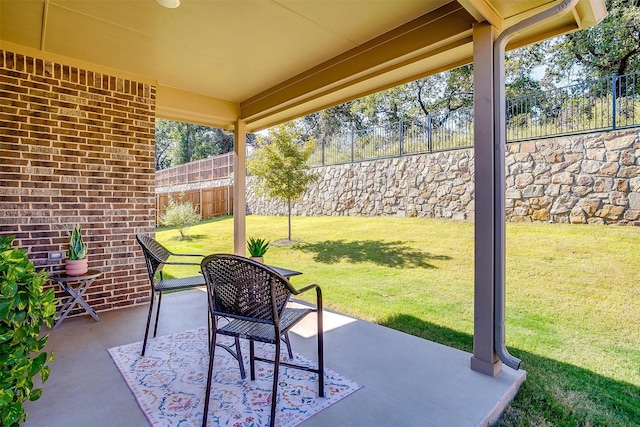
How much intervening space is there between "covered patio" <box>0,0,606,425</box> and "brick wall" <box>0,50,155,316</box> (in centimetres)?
1

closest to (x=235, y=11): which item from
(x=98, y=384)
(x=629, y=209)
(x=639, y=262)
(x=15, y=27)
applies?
(x=15, y=27)

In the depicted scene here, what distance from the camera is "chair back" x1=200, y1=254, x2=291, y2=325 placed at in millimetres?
1842

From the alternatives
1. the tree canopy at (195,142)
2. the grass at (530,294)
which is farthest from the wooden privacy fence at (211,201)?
the tree canopy at (195,142)

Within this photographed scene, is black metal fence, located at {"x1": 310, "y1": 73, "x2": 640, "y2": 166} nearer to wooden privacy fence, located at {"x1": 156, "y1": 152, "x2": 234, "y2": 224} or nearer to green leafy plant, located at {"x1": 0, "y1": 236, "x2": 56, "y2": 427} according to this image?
wooden privacy fence, located at {"x1": 156, "y1": 152, "x2": 234, "y2": 224}

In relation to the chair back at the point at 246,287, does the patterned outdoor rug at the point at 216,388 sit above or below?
A: below

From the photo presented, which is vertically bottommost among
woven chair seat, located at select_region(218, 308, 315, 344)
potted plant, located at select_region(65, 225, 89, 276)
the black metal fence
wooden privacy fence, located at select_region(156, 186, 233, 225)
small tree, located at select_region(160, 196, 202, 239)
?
woven chair seat, located at select_region(218, 308, 315, 344)

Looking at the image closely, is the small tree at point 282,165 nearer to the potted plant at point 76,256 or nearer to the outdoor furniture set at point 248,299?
the potted plant at point 76,256

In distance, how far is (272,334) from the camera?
193cm

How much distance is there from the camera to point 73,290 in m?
3.47

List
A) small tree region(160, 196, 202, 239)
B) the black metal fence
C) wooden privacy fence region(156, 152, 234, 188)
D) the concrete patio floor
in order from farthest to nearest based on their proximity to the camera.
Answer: wooden privacy fence region(156, 152, 234, 188)
small tree region(160, 196, 202, 239)
the black metal fence
the concrete patio floor

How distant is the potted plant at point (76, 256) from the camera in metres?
3.42

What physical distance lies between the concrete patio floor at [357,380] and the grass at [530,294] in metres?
0.28

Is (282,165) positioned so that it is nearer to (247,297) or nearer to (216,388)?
(216,388)

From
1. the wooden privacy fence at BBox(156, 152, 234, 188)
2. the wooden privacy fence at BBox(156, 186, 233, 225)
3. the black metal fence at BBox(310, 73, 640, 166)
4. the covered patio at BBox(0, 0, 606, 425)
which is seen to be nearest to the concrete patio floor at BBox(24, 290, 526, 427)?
the covered patio at BBox(0, 0, 606, 425)
